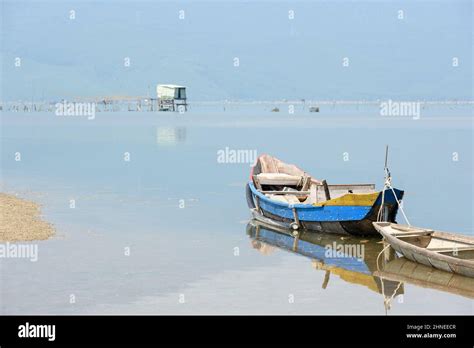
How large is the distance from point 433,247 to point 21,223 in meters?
11.6

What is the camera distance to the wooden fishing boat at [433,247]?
19.8m

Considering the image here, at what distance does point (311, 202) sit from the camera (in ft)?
90.8

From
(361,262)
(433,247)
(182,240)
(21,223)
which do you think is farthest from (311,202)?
(21,223)

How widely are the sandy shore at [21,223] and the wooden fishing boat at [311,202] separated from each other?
6961 mm

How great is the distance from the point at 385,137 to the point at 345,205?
209ft

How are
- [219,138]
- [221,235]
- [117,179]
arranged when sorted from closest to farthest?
[221,235] → [117,179] → [219,138]

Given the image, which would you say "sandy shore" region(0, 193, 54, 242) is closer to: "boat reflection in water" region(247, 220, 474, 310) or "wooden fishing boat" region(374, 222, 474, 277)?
"boat reflection in water" region(247, 220, 474, 310)

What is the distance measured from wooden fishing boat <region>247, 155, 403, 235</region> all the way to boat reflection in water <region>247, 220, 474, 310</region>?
1.14ft

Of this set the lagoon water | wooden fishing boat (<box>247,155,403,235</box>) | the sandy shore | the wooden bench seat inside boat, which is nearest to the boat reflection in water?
the lagoon water

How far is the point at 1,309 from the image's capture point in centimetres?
1720

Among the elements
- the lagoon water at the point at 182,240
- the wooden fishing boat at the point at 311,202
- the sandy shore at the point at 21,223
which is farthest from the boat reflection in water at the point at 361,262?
the sandy shore at the point at 21,223

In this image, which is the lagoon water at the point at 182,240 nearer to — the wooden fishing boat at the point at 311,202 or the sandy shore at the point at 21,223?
the sandy shore at the point at 21,223
